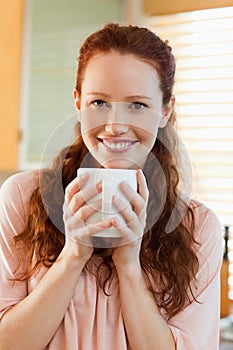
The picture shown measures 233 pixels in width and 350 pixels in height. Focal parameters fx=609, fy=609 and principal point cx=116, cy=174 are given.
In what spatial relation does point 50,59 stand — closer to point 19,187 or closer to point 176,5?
point 176,5

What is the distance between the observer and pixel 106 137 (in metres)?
0.64

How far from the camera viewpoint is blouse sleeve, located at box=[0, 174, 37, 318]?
729 mm

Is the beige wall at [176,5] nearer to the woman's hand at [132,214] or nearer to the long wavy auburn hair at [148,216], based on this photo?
the long wavy auburn hair at [148,216]

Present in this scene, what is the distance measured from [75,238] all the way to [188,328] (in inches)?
7.9

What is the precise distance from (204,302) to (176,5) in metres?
1.33

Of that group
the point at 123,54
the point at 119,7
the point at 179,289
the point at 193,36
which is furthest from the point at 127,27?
the point at 119,7

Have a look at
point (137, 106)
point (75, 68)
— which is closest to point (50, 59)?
point (75, 68)

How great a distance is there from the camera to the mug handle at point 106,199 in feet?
2.00

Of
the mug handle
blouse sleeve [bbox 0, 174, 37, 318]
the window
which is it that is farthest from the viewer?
the window

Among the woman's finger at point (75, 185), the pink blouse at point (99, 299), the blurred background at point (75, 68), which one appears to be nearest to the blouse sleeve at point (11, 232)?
the pink blouse at point (99, 299)

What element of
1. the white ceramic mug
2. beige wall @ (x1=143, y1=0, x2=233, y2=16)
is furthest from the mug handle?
beige wall @ (x1=143, y1=0, x2=233, y2=16)

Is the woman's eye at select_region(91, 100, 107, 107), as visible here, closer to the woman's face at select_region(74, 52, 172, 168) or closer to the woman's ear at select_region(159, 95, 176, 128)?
the woman's face at select_region(74, 52, 172, 168)

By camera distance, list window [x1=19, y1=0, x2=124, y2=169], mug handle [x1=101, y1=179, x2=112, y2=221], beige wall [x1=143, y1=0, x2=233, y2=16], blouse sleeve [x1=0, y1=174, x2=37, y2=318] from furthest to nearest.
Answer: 1. window [x1=19, y1=0, x2=124, y2=169]
2. beige wall [x1=143, y1=0, x2=233, y2=16]
3. blouse sleeve [x1=0, y1=174, x2=37, y2=318]
4. mug handle [x1=101, y1=179, x2=112, y2=221]

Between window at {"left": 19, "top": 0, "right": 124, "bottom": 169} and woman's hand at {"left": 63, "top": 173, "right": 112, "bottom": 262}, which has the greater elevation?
window at {"left": 19, "top": 0, "right": 124, "bottom": 169}
